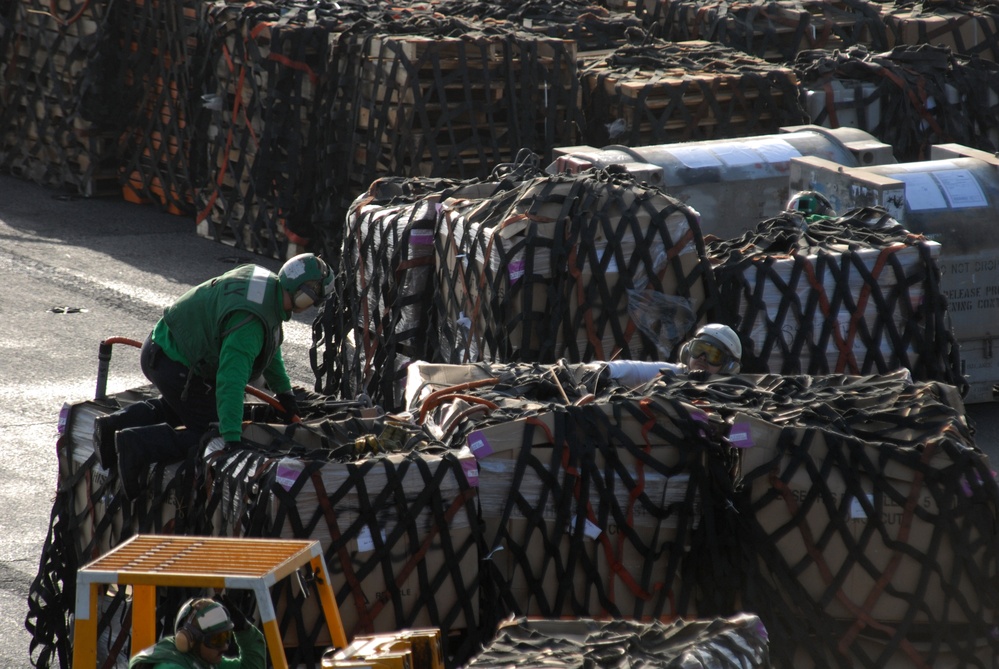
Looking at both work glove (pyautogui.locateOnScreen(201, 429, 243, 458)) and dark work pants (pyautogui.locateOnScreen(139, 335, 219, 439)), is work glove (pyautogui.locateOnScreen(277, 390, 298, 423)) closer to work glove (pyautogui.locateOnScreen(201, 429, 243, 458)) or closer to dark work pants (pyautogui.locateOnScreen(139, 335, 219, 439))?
dark work pants (pyautogui.locateOnScreen(139, 335, 219, 439))

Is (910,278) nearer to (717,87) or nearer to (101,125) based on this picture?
(717,87)

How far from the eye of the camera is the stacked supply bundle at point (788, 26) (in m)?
18.8

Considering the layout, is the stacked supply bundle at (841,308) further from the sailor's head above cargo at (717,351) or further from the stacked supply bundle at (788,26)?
the stacked supply bundle at (788,26)

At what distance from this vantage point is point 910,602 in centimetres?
737

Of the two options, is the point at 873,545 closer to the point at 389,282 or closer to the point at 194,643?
the point at 194,643

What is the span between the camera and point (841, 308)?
10.7 m

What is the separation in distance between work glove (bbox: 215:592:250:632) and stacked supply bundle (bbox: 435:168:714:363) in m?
3.54

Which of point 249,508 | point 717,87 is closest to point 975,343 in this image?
point 717,87

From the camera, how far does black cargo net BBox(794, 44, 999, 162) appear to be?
16266 millimetres

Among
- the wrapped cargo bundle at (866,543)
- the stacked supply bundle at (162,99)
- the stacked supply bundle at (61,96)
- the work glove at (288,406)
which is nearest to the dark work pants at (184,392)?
the work glove at (288,406)

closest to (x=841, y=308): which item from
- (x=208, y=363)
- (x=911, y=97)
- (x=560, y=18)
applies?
(x=208, y=363)

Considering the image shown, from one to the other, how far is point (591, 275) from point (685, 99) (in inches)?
242

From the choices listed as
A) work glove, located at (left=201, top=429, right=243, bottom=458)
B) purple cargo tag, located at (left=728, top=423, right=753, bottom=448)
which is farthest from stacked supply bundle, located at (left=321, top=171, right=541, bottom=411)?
purple cargo tag, located at (left=728, top=423, right=753, bottom=448)

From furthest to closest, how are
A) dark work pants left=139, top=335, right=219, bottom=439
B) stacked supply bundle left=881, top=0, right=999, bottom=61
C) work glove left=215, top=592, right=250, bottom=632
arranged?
stacked supply bundle left=881, top=0, right=999, bottom=61, dark work pants left=139, top=335, right=219, bottom=439, work glove left=215, top=592, right=250, bottom=632
